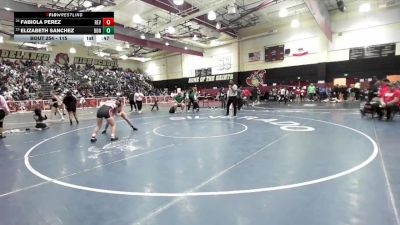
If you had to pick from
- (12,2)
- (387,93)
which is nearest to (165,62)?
(12,2)

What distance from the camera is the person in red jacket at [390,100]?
29.1 ft

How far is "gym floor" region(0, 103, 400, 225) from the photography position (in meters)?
2.77

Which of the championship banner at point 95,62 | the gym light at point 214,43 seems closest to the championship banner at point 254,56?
the gym light at point 214,43

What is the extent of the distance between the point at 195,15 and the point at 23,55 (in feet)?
81.5

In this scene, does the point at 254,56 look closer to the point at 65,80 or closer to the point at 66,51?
the point at 65,80

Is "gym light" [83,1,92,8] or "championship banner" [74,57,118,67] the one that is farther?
"championship banner" [74,57,118,67]

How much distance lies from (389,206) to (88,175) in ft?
13.3

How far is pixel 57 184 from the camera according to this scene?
12.7 feet
